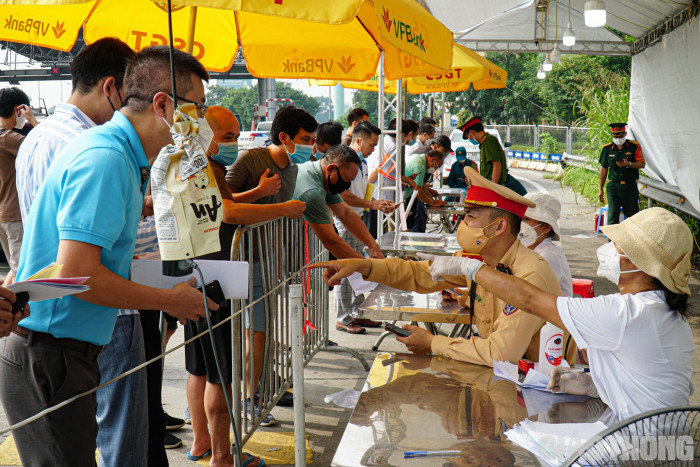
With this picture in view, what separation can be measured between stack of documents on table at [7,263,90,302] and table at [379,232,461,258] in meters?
4.02

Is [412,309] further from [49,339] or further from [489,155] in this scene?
[489,155]

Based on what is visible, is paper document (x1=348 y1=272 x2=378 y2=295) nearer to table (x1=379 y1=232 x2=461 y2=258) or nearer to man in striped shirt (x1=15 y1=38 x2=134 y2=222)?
man in striped shirt (x1=15 y1=38 x2=134 y2=222)

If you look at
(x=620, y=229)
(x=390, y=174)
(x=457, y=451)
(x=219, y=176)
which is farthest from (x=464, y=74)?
(x=457, y=451)

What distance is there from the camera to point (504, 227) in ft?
10.3

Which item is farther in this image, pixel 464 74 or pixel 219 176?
pixel 464 74

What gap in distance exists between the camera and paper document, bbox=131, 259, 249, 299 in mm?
2139

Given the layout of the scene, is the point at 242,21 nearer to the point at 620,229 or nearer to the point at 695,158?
the point at 620,229

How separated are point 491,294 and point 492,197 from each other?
1.68ft

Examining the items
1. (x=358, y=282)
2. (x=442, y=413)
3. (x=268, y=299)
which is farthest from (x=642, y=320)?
(x=268, y=299)

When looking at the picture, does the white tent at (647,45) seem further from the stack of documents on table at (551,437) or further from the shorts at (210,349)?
the stack of documents on table at (551,437)

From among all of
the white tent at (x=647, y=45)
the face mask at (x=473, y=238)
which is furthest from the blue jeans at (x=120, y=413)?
the white tent at (x=647, y=45)

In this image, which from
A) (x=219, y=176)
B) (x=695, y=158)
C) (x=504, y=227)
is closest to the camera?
(x=504, y=227)

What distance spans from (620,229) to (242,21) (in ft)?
15.9

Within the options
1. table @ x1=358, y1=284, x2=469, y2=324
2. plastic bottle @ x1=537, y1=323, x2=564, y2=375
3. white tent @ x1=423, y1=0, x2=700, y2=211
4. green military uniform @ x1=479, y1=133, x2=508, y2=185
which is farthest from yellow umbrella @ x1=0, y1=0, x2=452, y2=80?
white tent @ x1=423, y1=0, x2=700, y2=211
